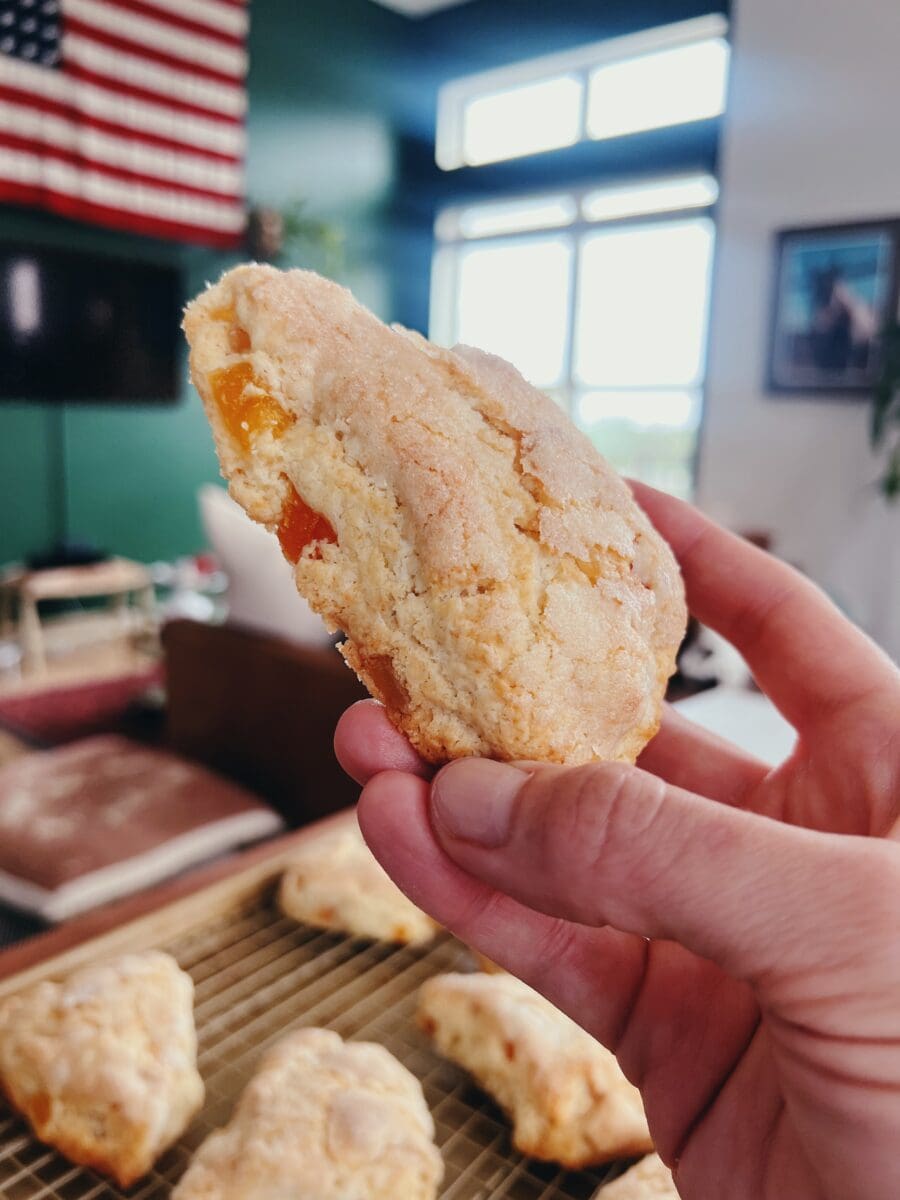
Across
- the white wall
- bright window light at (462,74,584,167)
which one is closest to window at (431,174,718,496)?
the white wall

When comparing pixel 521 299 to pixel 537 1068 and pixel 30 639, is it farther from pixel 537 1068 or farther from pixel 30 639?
pixel 537 1068

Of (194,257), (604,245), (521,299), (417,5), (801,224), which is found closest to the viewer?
(801,224)

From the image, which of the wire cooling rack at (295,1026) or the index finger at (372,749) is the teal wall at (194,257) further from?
the index finger at (372,749)

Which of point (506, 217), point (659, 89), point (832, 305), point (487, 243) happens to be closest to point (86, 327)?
point (487, 243)

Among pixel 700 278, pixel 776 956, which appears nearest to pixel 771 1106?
pixel 776 956

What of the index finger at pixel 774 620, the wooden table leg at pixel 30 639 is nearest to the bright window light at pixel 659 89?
the wooden table leg at pixel 30 639

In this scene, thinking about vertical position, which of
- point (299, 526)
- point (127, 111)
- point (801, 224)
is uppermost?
point (127, 111)

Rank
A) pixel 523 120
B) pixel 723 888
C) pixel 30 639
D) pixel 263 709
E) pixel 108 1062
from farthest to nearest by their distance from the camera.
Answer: pixel 523 120, pixel 30 639, pixel 263 709, pixel 108 1062, pixel 723 888
